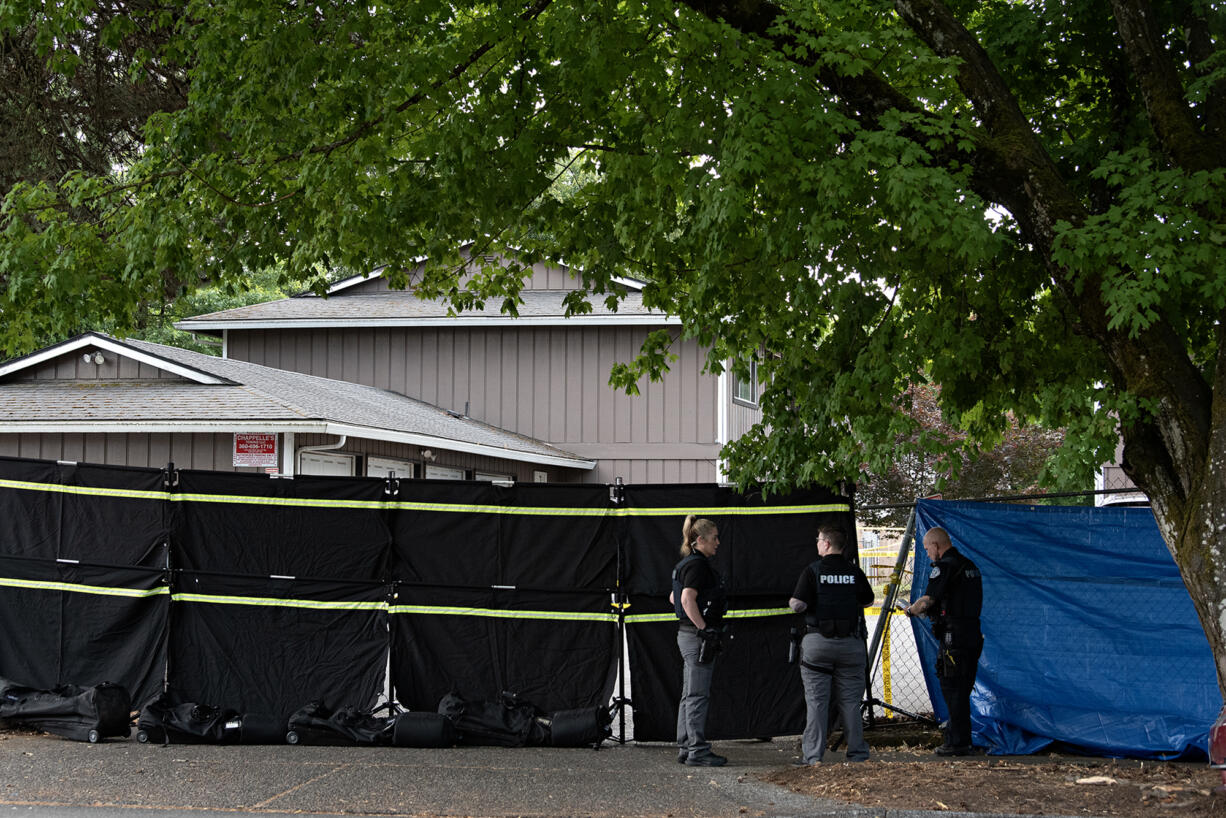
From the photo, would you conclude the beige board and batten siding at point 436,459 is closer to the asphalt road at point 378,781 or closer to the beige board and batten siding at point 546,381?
the beige board and batten siding at point 546,381

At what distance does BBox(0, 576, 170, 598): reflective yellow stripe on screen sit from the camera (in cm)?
1073

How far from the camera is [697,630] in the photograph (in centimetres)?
969

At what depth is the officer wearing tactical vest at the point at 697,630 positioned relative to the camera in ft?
31.4

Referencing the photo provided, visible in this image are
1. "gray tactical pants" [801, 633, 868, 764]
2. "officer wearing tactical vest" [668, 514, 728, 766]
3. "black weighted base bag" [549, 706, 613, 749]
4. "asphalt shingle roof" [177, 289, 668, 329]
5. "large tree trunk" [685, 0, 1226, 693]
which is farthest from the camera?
"asphalt shingle roof" [177, 289, 668, 329]

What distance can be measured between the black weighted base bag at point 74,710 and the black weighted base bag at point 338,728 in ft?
4.49

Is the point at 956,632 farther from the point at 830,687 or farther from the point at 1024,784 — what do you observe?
the point at 1024,784

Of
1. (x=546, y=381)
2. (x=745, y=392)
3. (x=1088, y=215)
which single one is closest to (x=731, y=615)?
(x=1088, y=215)

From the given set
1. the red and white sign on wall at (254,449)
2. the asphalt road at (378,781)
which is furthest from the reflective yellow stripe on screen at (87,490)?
the red and white sign on wall at (254,449)

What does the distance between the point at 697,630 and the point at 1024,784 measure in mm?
2603

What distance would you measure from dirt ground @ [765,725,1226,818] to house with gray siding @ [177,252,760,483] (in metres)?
13.3

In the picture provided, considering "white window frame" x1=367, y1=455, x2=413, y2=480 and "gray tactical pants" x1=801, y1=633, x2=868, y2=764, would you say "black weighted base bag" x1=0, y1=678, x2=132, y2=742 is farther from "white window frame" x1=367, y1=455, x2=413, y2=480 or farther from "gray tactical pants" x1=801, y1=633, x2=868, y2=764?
"white window frame" x1=367, y1=455, x2=413, y2=480

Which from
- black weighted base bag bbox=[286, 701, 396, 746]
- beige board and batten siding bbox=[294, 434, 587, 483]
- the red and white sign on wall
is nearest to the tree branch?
black weighted base bag bbox=[286, 701, 396, 746]

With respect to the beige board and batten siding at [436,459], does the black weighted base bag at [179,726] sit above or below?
below

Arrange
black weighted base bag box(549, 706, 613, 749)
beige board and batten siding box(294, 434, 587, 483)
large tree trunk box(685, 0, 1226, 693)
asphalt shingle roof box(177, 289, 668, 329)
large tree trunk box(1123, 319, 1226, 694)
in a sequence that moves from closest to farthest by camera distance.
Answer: large tree trunk box(1123, 319, 1226, 694), large tree trunk box(685, 0, 1226, 693), black weighted base bag box(549, 706, 613, 749), beige board and batten siding box(294, 434, 587, 483), asphalt shingle roof box(177, 289, 668, 329)
